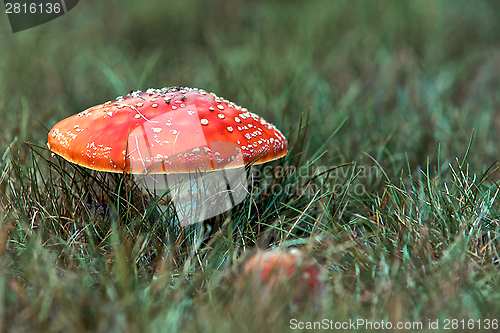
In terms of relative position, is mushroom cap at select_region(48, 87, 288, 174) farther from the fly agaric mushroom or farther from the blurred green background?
the blurred green background

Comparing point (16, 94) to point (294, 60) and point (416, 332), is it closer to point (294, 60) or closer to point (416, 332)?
point (294, 60)

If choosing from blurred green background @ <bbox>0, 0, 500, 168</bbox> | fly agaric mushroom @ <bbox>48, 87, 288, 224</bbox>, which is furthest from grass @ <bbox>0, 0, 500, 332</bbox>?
fly agaric mushroom @ <bbox>48, 87, 288, 224</bbox>

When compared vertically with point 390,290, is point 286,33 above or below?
above

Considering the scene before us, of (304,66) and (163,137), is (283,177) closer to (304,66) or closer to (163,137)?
(163,137)

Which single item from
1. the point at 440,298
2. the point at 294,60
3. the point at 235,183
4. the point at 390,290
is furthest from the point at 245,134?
the point at 294,60

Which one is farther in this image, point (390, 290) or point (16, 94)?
point (16, 94)

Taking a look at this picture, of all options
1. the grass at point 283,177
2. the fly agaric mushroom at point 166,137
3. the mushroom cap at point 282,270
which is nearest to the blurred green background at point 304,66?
the grass at point 283,177
